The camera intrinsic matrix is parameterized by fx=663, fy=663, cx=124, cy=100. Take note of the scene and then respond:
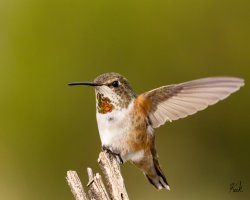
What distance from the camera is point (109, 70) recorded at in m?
8.18

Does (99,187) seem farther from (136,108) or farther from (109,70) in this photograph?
(109,70)

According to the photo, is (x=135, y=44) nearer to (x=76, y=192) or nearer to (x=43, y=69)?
(x=43, y=69)

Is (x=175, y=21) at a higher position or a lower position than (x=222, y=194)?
higher

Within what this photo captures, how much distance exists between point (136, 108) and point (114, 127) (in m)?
0.31

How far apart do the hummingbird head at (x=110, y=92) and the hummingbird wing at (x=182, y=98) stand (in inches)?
9.6

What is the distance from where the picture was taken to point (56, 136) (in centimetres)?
810

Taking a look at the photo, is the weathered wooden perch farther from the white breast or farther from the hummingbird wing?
the hummingbird wing

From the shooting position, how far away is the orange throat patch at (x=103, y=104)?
4988 mm

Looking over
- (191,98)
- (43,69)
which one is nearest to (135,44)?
(43,69)

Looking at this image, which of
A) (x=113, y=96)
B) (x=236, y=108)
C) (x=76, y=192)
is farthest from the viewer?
(x=236, y=108)

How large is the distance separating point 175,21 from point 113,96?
3798 mm

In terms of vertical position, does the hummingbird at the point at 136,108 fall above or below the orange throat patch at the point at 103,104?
below

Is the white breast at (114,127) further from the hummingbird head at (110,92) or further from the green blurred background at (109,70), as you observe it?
the green blurred background at (109,70)

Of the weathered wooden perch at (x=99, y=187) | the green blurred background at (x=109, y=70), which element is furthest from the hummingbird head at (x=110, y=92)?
the green blurred background at (x=109, y=70)
